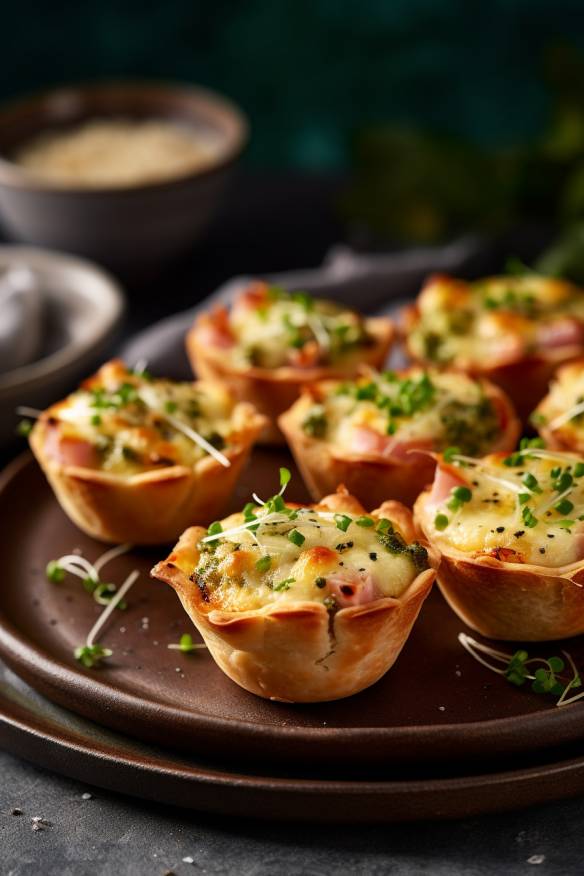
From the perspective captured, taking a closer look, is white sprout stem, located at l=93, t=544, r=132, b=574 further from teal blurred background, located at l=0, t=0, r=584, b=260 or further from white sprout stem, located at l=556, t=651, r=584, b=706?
teal blurred background, located at l=0, t=0, r=584, b=260

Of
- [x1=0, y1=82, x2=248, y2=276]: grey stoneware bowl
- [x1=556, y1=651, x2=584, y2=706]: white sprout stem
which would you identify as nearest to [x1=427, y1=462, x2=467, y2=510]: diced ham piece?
[x1=556, y1=651, x2=584, y2=706]: white sprout stem

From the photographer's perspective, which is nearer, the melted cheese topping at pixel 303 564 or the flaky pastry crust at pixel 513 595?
the melted cheese topping at pixel 303 564

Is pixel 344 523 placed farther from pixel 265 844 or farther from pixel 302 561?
pixel 265 844

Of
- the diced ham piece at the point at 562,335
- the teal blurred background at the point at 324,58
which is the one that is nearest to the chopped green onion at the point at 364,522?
the diced ham piece at the point at 562,335

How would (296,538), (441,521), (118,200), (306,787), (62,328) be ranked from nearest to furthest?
(306,787) → (296,538) → (441,521) → (62,328) → (118,200)

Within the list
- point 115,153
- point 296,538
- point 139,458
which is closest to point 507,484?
point 296,538

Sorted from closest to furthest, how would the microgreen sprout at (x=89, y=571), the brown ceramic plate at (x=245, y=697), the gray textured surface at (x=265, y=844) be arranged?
the gray textured surface at (x=265, y=844), the brown ceramic plate at (x=245, y=697), the microgreen sprout at (x=89, y=571)

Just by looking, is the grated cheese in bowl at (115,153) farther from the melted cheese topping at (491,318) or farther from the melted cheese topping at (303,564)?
the melted cheese topping at (303,564)
